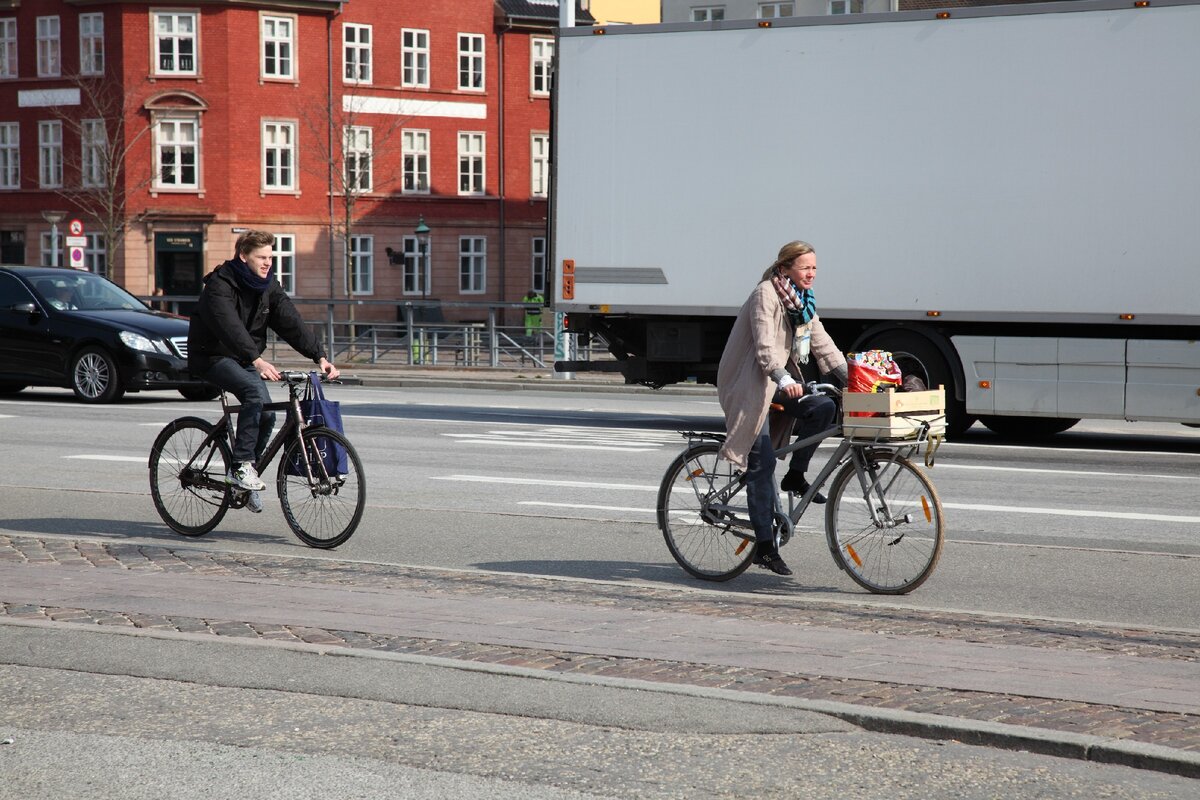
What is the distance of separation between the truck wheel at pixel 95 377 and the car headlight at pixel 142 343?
1.17ft

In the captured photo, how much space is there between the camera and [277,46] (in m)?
49.8

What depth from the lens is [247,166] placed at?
4928cm

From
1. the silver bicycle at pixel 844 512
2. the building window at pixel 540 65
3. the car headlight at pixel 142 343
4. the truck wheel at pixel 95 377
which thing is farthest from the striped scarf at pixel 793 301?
the building window at pixel 540 65

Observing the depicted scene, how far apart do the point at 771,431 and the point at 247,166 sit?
43.3 m

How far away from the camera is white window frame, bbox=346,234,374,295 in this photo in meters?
51.4

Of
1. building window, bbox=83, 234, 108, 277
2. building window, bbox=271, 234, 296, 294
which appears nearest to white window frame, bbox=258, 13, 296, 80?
building window, bbox=271, 234, 296, 294

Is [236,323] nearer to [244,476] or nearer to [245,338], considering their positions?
[245,338]

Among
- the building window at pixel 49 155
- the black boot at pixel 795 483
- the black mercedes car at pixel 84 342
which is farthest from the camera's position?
the building window at pixel 49 155

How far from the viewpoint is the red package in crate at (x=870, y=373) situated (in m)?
7.71

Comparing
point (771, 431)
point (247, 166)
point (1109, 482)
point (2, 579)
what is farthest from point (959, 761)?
point (247, 166)

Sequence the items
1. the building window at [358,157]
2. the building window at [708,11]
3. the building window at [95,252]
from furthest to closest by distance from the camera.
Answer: the building window at [708,11] < the building window at [358,157] < the building window at [95,252]

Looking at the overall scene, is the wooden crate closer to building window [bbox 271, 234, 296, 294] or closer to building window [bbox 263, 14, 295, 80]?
building window [bbox 271, 234, 296, 294]

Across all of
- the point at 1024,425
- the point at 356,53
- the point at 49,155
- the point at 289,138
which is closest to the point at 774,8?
the point at 356,53

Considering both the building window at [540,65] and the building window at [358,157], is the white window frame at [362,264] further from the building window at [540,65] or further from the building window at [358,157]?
the building window at [540,65]
